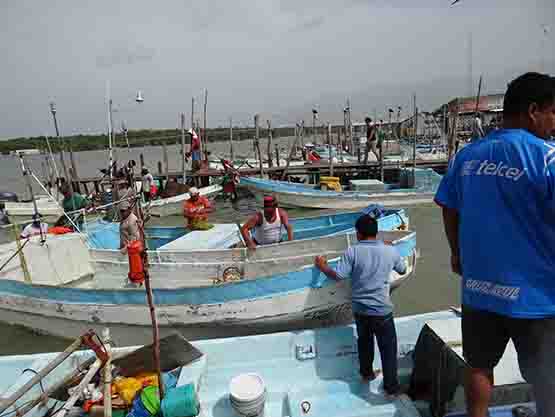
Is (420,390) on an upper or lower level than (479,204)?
lower

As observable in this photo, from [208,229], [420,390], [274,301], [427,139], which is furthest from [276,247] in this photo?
[427,139]

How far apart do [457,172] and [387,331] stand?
5.93ft

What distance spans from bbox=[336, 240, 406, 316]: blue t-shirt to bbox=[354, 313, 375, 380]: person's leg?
0.11m

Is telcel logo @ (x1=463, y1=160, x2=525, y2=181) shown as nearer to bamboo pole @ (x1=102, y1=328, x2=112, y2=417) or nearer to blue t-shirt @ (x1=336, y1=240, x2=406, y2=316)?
blue t-shirt @ (x1=336, y1=240, x2=406, y2=316)

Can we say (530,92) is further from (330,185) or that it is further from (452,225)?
(330,185)

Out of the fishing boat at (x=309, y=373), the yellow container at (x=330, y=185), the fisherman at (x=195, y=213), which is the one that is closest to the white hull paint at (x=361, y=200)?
the yellow container at (x=330, y=185)

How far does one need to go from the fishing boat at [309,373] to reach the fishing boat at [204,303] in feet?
3.07

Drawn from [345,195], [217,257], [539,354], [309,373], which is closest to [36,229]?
[217,257]

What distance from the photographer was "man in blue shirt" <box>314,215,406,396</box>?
328 cm

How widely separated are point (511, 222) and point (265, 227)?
195 inches

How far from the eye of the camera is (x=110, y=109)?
8.34m

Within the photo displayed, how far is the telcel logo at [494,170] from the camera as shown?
1678mm

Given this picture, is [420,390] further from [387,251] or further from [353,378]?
[387,251]

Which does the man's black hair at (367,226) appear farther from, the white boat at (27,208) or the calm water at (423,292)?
the white boat at (27,208)
